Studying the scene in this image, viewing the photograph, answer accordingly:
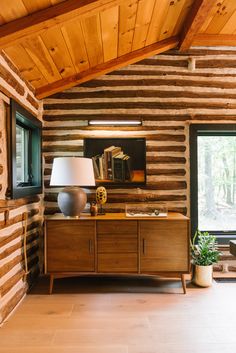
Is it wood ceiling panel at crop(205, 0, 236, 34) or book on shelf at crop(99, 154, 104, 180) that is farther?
book on shelf at crop(99, 154, 104, 180)

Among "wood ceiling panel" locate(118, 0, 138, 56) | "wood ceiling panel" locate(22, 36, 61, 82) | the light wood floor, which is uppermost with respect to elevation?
"wood ceiling panel" locate(118, 0, 138, 56)

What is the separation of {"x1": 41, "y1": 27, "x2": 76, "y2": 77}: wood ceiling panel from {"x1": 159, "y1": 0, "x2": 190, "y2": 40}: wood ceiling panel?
3.98ft

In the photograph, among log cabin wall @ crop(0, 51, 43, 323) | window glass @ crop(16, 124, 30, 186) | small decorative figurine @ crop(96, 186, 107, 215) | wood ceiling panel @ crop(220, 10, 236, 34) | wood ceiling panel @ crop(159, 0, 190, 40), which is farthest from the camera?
small decorative figurine @ crop(96, 186, 107, 215)

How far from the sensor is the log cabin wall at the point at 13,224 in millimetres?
2850

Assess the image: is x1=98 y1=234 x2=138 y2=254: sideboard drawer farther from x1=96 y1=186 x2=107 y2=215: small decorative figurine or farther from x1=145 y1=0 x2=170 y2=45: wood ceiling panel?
x1=145 y1=0 x2=170 y2=45: wood ceiling panel

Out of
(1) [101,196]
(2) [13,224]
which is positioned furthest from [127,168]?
(2) [13,224]

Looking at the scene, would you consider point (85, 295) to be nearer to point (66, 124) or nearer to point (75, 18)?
point (66, 124)

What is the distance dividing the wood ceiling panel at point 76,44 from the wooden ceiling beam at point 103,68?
0.12 meters

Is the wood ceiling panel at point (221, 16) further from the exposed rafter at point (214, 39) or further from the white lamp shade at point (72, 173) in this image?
the white lamp shade at point (72, 173)

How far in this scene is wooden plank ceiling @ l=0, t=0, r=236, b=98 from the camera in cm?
247

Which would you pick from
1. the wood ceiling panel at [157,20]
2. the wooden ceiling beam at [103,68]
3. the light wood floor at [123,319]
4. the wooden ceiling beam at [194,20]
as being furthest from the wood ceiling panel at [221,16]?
the light wood floor at [123,319]

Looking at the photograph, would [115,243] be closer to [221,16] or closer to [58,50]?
[58,50]

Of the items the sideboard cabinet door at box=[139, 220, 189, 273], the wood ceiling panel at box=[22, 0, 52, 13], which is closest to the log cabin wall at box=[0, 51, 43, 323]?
the wood ceiling panel at box=[22, 0, 52, 13]

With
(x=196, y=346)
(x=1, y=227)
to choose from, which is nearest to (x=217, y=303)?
(x=196, y=346)
